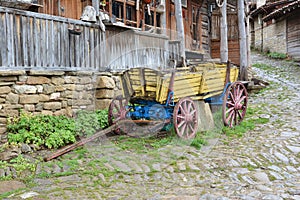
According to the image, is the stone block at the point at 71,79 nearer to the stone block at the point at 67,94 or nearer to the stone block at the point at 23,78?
the stone block at the point at 67,94

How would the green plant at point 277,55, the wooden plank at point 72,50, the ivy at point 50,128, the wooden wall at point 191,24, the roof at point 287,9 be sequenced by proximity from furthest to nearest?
the green plant at point 277,55, the roof at point 287,9, the wooden wall at point 191,24, the wooden plank at point 72,50, the ivy at point 50,128

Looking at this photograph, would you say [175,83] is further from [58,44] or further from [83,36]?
[83,36]

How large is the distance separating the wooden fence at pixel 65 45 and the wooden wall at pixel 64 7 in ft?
4.21

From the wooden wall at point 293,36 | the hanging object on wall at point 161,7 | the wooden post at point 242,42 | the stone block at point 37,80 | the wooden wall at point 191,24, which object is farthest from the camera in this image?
the wooden wall at point 293,36

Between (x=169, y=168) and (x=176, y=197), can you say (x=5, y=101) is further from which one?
(x=176, y=197)

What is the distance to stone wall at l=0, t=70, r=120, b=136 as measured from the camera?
20.6 ft

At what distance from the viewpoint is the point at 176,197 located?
393 centimetres

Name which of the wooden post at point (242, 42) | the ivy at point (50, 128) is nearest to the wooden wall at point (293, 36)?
the wooden post at point (242, 42)

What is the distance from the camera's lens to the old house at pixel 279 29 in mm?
19625

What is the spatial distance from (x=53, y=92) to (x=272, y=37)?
20.7 m

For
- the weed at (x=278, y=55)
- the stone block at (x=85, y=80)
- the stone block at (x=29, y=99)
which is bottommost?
the stone block at (x=29, y=99)

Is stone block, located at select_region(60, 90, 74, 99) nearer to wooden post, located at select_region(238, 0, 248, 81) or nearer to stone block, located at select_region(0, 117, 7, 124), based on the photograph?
stone block, located at select_region(0, 117, 7, 124)

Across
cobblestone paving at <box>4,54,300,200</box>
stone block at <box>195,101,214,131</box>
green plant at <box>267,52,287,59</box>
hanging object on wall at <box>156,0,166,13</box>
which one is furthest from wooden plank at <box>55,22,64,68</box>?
green plant at <box>267,52,287,59</box>

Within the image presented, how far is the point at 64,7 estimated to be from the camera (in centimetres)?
884
